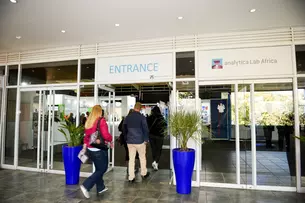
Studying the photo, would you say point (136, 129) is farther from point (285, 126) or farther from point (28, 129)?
point (28, 129)

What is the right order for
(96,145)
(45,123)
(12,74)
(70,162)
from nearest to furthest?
(96,145) < (70,162) < (45,123) < (12,74)

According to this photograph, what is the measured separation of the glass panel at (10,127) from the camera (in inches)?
225

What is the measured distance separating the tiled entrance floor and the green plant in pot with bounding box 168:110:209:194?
24cm

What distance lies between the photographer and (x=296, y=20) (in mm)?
3877

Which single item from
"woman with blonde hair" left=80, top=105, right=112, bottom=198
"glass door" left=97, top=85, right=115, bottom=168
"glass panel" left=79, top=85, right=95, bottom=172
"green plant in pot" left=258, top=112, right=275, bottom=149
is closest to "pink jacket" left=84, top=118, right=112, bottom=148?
"woman with blonde hair" left=80, top=105, right=112, bottom=198

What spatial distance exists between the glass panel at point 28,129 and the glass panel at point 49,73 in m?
0.41

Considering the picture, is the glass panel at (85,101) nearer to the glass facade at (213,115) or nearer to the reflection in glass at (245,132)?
the glass facade at (213,115)

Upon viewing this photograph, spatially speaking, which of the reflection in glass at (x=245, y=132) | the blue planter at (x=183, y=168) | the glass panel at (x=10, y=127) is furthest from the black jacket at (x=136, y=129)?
the glass panel at (x=10, y=127)

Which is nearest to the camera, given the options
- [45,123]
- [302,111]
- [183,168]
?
[183,168]

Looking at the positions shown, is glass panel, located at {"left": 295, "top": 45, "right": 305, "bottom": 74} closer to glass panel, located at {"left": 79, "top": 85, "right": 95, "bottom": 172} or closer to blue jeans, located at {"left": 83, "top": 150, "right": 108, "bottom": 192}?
blue jeans, located at {"left": 83, "top": 150, "right": 108, "bottom": 192}

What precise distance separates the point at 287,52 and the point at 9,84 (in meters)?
7.36

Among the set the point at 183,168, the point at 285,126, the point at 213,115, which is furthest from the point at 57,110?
the point at 285,126

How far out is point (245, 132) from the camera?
14.0ft

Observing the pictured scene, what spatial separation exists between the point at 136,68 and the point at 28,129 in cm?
366
